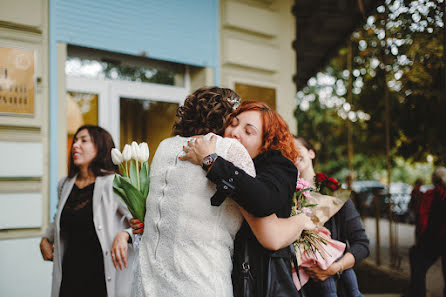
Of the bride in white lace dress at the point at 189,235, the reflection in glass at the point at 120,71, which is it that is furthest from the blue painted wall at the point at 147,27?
the bride in white lace dress at the point at 189,235

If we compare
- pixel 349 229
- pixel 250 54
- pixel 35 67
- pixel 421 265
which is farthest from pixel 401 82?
pixel 35 67

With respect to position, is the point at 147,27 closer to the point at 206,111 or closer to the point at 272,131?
the point at 206,111

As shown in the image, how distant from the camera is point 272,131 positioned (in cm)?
162

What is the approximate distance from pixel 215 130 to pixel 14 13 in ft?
9.85

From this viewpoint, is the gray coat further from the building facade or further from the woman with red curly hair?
the woman with red curly hair

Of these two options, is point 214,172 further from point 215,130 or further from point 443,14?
point 443,14

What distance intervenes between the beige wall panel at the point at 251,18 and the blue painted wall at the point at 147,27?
7.5 inches

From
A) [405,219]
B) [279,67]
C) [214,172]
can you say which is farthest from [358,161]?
[214,172]

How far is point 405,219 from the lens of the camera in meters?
14.8

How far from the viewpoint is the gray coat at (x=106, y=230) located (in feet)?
8.60

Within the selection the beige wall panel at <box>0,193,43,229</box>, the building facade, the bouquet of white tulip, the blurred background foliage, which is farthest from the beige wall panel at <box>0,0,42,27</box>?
the blurred background foliage

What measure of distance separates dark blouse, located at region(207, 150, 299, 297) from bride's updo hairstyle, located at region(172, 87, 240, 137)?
Answer: 0.23 m

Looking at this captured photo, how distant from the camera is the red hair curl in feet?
5.25

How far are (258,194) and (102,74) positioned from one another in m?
3.57
